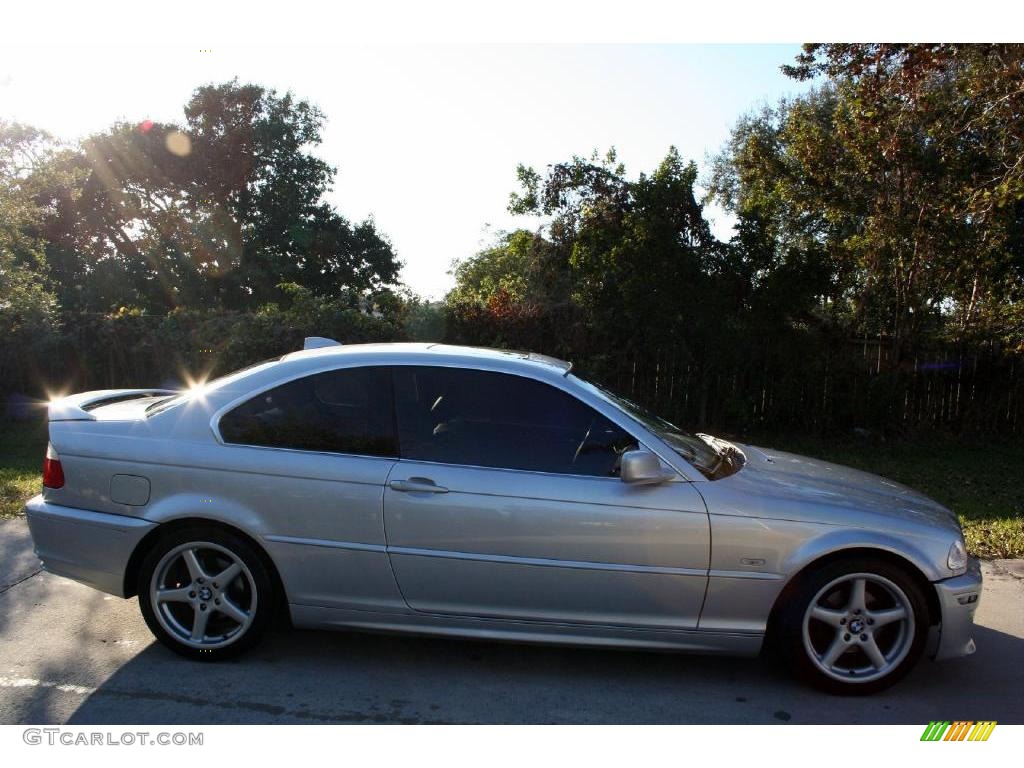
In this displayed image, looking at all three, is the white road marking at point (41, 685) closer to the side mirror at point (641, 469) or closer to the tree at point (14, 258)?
the side mirror at point (641, 469)

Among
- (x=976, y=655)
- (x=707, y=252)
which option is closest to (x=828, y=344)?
(x=707, y=252)

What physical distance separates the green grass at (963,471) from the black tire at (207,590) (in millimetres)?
5265

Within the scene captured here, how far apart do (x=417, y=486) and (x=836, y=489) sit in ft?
6.80

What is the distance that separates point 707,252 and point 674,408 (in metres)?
2.16

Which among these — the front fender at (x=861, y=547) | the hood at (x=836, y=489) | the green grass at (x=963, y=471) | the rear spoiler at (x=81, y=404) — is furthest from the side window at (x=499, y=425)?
the green grass at (x=963, y=471)

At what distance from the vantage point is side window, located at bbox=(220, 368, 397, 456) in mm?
3990

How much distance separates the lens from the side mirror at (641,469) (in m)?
3.67

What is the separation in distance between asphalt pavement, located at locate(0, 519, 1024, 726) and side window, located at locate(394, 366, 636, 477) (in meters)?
1.05

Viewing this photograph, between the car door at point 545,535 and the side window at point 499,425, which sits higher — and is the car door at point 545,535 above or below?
below

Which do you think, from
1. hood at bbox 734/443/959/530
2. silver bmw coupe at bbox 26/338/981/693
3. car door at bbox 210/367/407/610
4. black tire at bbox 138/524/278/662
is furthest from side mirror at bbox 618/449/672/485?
black tire at bbox 138/524/278/662

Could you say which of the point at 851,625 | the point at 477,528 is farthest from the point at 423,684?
the point at 851,625

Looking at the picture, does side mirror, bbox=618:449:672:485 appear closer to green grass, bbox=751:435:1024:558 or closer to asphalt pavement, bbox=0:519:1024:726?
asphalt pavement, bbox=0:519:1024:726

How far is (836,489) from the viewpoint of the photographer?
158 inches
